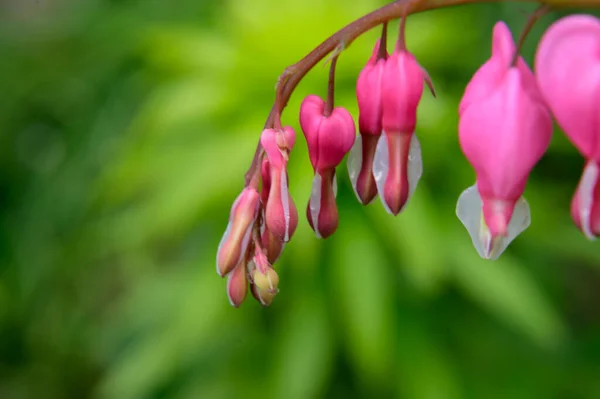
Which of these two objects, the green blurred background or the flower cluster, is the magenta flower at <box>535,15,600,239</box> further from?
the green blurred background

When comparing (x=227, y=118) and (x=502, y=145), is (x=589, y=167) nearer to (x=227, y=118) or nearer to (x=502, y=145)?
(x=502, y=145)

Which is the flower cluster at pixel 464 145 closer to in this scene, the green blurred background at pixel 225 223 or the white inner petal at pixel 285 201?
the white inner petal at pixel 285 201

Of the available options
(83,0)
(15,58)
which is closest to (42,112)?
(15,58)

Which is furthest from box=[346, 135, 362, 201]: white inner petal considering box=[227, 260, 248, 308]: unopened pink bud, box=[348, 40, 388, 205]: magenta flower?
box=[227, 260, 248, 308]: unopened pink bud

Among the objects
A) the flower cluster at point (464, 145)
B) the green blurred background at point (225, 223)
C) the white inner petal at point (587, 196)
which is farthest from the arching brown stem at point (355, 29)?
the green blurred background at point (225, 223)

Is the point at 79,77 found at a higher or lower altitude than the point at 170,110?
higher
